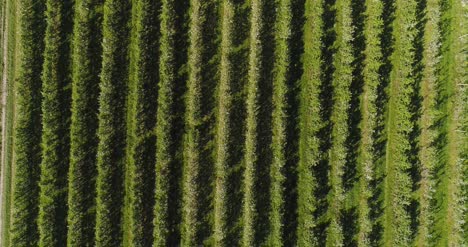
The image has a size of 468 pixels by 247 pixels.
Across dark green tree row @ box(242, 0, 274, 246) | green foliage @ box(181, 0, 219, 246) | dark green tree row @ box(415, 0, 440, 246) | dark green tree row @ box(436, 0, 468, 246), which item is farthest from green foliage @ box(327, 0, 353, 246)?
green foliage @ box(181, 0, 219, 246)

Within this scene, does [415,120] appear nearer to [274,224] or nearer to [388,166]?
[388,166]

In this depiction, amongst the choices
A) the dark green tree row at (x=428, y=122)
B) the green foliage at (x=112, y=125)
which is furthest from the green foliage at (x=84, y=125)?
the dark green tree row at (x=428, y=122)

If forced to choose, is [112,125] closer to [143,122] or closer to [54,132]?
[143,122]

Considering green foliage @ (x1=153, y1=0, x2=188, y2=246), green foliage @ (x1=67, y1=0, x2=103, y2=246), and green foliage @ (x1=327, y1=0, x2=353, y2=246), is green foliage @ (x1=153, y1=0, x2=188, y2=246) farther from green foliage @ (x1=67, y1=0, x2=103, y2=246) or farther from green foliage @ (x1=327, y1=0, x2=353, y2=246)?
green foliage @ (x1=327, y1=0, x2=353, y2=246)

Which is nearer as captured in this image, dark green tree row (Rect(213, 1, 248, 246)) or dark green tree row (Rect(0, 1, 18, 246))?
dark green tree row (Rect(213, 1, 248, 246))

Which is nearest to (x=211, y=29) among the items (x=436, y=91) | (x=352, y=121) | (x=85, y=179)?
(x=352, y=121)

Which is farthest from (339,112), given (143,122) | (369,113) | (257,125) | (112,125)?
(112,125)
